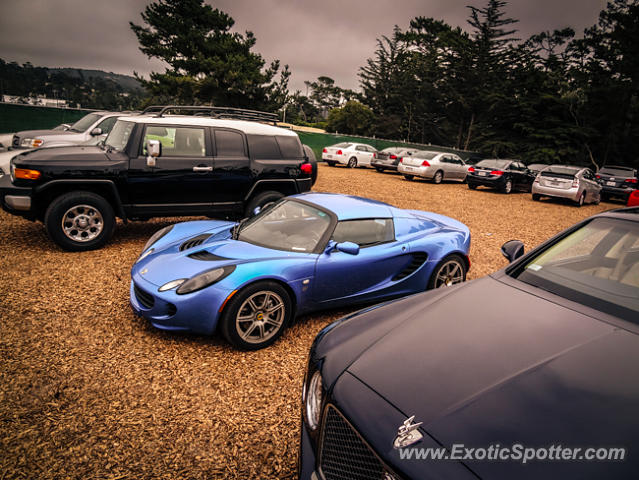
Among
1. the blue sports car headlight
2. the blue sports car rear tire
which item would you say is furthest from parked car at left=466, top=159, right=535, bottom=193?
the blue sports car headlight

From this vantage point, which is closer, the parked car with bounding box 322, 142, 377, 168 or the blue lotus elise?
the blue lotus elise

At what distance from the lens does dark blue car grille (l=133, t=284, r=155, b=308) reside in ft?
10.8

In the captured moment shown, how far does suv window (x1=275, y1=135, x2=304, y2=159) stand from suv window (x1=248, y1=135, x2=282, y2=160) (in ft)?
0.34

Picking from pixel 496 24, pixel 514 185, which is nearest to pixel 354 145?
pixel 514 185

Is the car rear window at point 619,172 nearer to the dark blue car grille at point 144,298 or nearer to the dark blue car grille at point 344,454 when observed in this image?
the dark blue car grille at point 144,298

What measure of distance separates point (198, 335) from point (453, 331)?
2.47 m

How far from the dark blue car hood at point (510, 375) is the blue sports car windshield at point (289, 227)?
182 centimetres

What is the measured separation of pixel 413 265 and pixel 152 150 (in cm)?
401

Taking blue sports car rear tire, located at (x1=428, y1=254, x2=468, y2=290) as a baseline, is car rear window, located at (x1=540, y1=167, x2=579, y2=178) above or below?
above

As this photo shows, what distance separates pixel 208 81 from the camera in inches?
1261

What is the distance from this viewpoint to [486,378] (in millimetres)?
1591

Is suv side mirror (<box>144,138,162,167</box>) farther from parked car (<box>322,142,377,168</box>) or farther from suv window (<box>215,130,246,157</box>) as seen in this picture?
parked car (<box>322,142,377,168</box>)

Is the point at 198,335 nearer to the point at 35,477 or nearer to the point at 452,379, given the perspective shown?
the point at 35,477

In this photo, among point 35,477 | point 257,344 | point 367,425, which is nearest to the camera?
point 367,425
